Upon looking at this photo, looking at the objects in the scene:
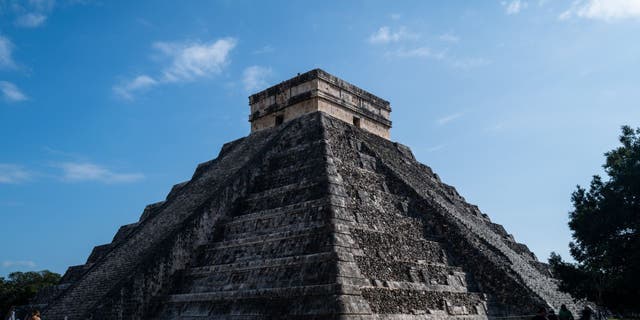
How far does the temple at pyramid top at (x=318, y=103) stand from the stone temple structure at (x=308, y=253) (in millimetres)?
1039

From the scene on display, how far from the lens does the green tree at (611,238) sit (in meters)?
11.8

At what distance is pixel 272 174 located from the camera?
1378 cm

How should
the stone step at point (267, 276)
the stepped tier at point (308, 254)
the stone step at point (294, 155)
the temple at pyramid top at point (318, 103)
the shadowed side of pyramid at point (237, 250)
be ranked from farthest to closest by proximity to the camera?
1. the temple at pyramid top at point (318, 103)
2. the stone step at point (294, 155)
3. the shadowed side of pyramid at point (237, 250)
4. the stepped tier at point (308, 254)
5. the stone step at point (267, 276)

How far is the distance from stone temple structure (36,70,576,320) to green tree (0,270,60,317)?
1966 cm

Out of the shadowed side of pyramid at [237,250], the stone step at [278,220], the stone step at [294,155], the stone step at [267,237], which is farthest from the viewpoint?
the stone step at [294,155]

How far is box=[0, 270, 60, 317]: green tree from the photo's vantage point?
29.0m

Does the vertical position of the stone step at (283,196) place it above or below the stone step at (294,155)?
below

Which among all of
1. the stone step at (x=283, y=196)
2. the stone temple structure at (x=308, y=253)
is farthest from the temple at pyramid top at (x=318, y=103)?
the stone step at (x=283, y=196)

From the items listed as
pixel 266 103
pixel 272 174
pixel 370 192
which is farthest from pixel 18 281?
pixel 370 192

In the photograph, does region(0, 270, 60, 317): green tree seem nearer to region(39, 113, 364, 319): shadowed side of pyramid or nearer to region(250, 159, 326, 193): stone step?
region(39, 113, 364, 319): shadowed side of pyramid

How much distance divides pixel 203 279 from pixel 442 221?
232 inches

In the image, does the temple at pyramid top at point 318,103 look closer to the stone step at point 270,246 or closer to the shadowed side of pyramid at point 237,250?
the shadowed side of pyramid at point 237,250

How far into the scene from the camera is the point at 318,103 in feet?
52.8

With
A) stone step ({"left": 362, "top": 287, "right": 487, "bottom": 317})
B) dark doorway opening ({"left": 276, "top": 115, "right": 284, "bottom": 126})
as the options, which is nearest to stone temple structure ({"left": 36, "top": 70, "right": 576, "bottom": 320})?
stone step ({"left": 362, "top": 287, "right": 487, "bottom": 317})
